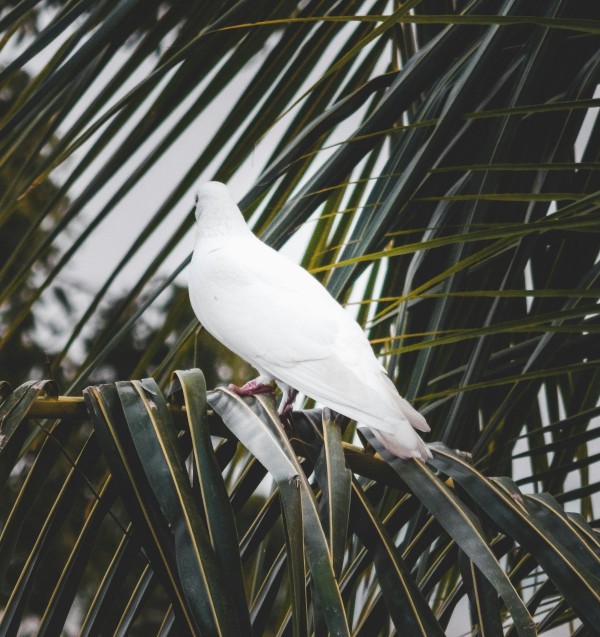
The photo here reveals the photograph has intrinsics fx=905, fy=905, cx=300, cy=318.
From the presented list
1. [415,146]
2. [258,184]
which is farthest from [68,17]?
[415,146]

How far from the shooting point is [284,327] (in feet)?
3.19

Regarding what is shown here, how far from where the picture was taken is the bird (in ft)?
2.57

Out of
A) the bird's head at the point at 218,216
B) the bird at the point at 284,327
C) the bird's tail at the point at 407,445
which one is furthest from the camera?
the bird's head at the point at 218,216

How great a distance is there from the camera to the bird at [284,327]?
30.9 inches

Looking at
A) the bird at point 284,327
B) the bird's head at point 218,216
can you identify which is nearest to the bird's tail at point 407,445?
the bird at point 284,327

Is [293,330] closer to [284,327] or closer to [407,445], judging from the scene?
[284,327]

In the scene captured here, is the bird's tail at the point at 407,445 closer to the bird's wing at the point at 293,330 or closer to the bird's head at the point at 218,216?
the bird's wing at the point at 293,330

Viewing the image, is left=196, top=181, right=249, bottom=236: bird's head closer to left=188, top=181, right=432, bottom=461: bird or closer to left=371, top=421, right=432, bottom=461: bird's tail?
left=188, top=181, right=432, bottom=461: bird

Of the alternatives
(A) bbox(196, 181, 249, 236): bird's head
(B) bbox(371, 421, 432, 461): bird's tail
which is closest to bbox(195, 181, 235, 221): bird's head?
(A) bbox(196, 181, 249, 236): bird's head

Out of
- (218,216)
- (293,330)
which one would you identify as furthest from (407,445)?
(218,216)

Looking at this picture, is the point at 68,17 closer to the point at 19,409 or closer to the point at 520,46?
the point at 19,409

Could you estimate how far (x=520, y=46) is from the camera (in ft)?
2.78

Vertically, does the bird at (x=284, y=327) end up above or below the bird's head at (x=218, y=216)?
below

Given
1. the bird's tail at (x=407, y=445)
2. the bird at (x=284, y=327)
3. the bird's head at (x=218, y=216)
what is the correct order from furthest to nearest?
the bird's head at (x=218, y=216) → the bird at (x=284, y=327) → the bird's tail at (x=407, y=445)
